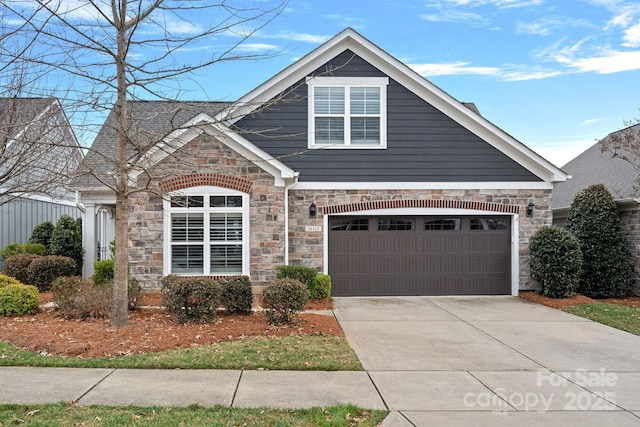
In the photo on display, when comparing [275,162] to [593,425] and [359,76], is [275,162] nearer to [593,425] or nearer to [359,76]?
[359,76]

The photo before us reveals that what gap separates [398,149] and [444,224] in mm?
2433

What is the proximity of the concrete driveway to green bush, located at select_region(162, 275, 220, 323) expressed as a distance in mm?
2509

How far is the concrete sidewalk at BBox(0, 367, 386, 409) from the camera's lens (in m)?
5.41

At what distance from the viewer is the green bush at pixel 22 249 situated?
52.1ft

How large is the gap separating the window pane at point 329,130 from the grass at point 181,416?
9.41 meters

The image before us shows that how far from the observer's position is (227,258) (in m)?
12.6

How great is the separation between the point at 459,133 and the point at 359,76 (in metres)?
3.17

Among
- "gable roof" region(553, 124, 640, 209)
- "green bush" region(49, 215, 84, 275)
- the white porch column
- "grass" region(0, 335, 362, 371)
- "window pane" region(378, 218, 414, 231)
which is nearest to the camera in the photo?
"grass" region(0, 335, 362, 371)

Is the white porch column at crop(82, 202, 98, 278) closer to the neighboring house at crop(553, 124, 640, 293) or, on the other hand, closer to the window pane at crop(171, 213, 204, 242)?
the window pane at crop(171, 213, 204, 242)

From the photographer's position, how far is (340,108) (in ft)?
45.2

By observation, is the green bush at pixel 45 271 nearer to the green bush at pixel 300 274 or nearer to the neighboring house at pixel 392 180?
the neighboring house at pixel 392 180

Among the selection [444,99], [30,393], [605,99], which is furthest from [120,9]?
[605,99]

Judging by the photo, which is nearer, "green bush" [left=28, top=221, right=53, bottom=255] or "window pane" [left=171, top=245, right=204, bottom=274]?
"window pane" [left=171, top=245, right=204, bottom=274]

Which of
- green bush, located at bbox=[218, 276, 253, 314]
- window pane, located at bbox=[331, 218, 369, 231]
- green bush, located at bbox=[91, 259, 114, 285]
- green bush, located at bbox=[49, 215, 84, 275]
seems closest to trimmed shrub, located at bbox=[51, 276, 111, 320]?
green bush, located at bbox=[218, 276, 253, 314]
